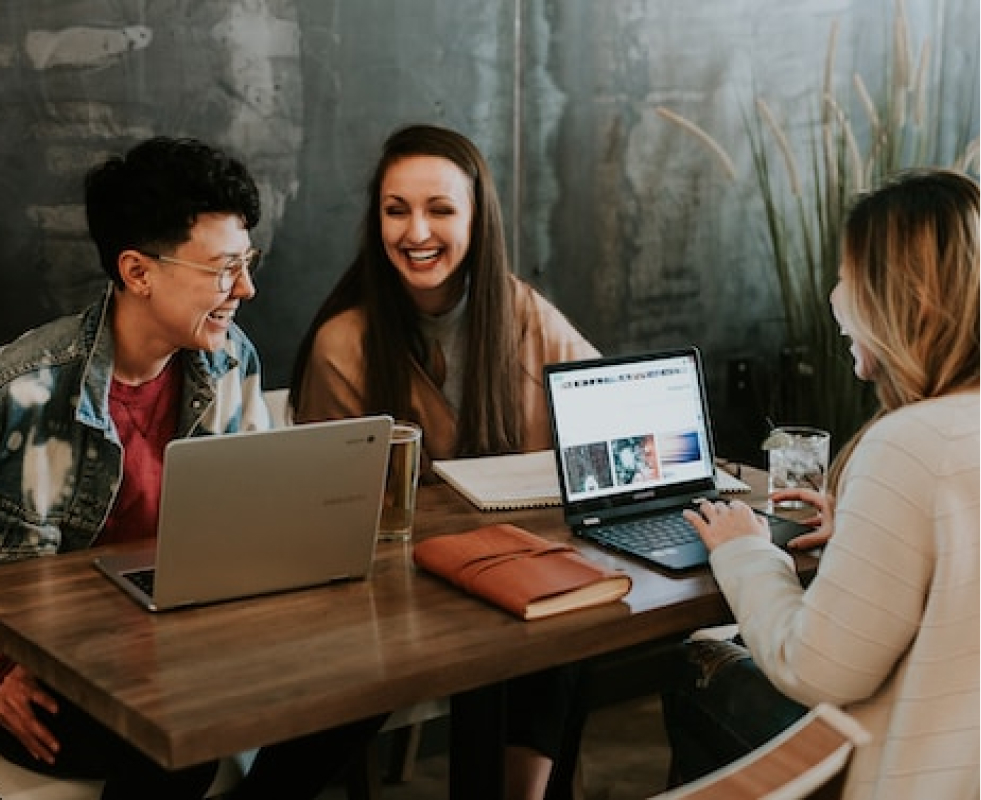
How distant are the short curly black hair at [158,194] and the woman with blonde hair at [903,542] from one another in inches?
38.8

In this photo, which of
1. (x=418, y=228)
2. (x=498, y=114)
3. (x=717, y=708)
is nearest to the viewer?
(x=717, y=708)

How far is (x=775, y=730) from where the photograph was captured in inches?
81.5

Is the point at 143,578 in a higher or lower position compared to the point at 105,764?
higher

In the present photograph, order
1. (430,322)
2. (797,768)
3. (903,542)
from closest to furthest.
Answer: (797,768), (903,542), (430,322)

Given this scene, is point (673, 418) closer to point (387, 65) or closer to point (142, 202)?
point (142, 202)

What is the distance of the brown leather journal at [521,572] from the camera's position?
1.91m

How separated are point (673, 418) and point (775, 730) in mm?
546

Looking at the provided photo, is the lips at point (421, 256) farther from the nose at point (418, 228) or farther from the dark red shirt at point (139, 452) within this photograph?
the dark red shirt at point (139, 452)

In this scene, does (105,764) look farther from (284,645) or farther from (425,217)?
(425,217)

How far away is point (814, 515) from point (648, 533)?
31cm

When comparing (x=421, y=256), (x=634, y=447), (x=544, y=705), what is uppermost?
(x=421, y=256)

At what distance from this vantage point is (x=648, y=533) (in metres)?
2.24

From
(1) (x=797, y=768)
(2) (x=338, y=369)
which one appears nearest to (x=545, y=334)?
(2) (x=338, y=369)

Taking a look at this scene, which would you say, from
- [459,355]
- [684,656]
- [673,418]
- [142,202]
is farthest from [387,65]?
[684,656]
